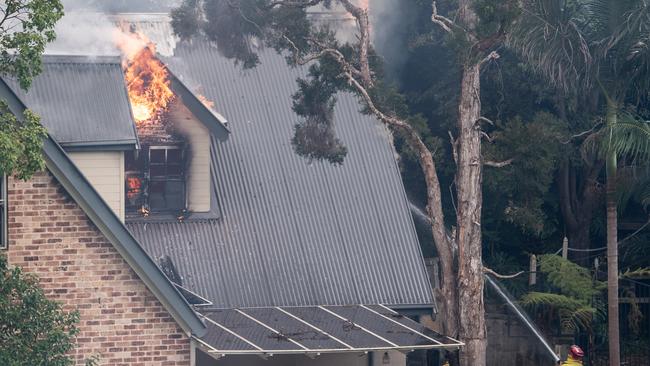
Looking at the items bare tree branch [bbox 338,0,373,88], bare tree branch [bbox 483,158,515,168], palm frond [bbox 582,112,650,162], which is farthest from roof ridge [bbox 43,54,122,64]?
palm frond [bbox 582,112,650,162]

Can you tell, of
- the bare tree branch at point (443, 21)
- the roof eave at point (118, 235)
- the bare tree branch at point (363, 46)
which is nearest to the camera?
the roof eave at point (118, 235)

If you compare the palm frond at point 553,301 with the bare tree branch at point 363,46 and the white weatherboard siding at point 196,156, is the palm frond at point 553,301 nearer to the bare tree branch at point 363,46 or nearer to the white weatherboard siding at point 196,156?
the bare tree branch at point 363,46

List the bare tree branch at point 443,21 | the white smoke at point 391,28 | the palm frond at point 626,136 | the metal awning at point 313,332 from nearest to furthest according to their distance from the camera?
1. the metal awning at point 313,332
2. the palm frond at point 626,136
3. the bare tree branch at point 443,21
4. the white smoke at point 391,28

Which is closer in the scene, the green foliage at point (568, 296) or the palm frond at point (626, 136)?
the palm frond at point (626, 136)

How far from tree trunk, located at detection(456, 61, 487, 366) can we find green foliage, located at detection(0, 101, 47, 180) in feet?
28.4

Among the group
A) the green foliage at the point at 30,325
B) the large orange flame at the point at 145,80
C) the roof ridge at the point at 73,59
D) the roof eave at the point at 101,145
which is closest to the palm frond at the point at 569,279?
the large orange flame at the point at 145,80

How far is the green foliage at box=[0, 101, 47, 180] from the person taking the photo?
14334mm

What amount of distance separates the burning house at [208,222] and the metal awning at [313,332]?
41 mm

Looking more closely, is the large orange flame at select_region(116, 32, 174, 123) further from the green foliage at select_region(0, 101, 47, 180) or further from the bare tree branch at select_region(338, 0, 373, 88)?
the green foliage at select_region(0, 101, 47, 180)

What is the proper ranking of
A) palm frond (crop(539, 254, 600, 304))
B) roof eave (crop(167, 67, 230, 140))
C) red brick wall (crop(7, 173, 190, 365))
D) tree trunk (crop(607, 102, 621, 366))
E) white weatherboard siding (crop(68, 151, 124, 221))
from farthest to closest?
palm frond (crop(539, 254, 600, 304)) → roof eave (crop(167, 67, 230, 140)) → white weatherboard siding (crop(68, 151, 124, 221)) → tree trunk (crop(607, 102, 621, 366)) → red brick wall (crop(7, 173, 190, 365))

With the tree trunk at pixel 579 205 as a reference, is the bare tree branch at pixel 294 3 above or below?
above

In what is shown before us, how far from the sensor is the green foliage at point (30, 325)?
50.6ft

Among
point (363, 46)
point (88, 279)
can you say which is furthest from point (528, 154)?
point (88, 279)

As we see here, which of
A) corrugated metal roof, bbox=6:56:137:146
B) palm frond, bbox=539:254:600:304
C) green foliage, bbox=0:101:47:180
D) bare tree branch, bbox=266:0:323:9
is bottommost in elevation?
palm frond, bbox=539:254:600:304
